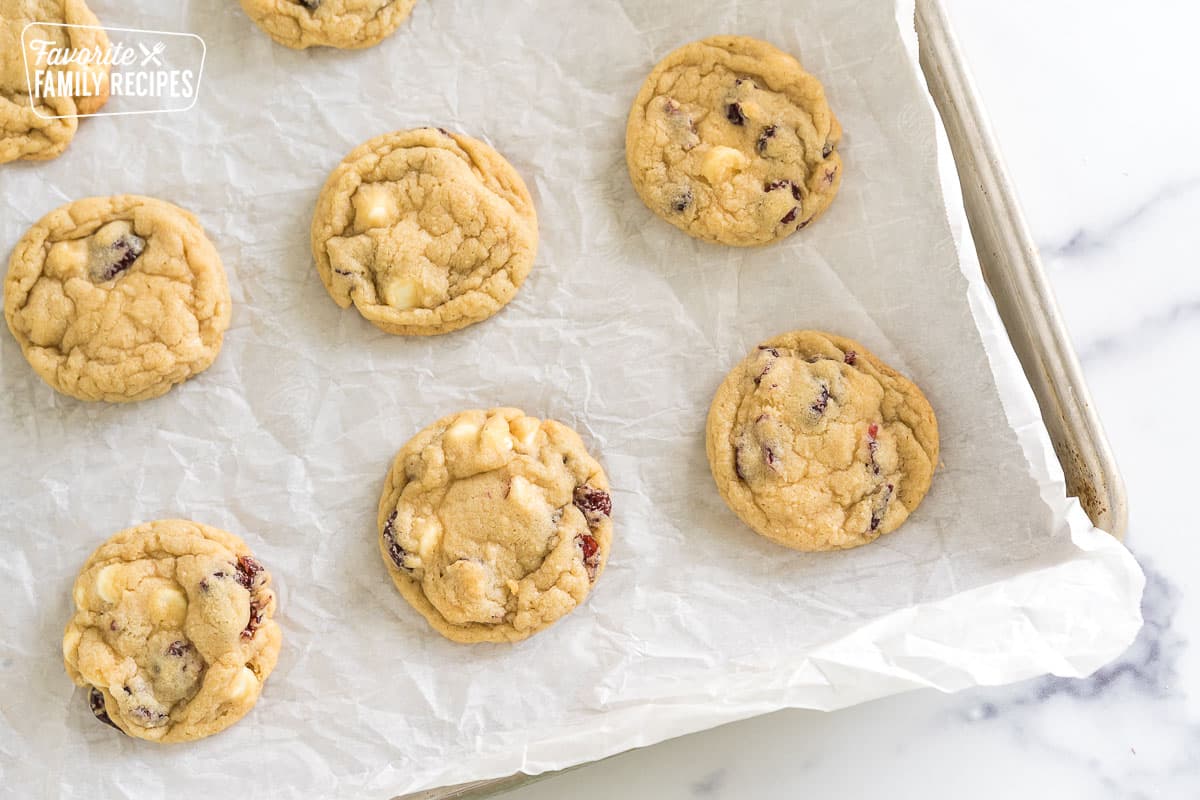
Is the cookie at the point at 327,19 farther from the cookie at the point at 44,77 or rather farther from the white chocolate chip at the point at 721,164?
the white chocolate chip at the point at 721,164

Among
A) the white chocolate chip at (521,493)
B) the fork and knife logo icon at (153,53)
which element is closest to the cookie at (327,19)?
the fork and knife logo icon at (153,53)

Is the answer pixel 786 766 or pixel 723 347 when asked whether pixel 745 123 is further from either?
pixel 786 766

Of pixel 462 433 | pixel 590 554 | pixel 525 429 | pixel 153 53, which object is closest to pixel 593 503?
pixel 590 554

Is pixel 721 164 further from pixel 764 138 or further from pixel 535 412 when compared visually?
pixel 535 412

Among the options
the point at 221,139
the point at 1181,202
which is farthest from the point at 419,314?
the point at 1181,202

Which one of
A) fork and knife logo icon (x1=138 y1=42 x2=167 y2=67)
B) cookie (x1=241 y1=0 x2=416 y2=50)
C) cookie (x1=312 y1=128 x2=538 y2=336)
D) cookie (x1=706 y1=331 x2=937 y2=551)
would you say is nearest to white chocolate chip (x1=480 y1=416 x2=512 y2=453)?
cookie (x1=312 y1=128 x2=538 y2=336)

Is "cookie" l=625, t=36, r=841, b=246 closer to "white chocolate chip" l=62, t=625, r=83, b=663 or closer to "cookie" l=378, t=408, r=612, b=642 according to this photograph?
"cookie" l=378, t=408, r=612, b=642
